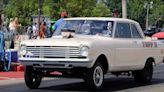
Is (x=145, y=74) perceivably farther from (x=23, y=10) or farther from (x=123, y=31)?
(x=23, y=10)

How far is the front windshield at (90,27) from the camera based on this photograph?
13492 millimetres

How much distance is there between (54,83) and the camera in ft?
48.6

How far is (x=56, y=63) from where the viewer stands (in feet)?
39.8

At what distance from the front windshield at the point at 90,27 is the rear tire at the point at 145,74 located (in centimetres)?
194

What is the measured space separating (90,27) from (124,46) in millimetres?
1012

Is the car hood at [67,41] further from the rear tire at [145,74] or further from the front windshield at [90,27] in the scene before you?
the rear tire at [145,74]

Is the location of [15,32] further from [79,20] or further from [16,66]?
[79,20]

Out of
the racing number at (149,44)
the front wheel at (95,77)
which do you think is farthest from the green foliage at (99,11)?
the front wheel at (95,77)

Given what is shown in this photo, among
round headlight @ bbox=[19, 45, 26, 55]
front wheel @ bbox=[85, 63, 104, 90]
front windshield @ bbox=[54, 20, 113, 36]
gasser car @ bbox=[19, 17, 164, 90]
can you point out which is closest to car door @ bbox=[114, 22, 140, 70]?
gasser car @ bbox=[19, 17, 164, 90]

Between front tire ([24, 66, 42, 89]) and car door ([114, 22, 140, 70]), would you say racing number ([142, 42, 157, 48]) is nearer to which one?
car door ([114, 22, 140, 70])

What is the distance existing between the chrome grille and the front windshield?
4.55 feet

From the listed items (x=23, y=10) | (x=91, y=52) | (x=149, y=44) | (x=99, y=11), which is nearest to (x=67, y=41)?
(x=91, y=52)

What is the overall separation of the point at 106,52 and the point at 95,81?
80cm

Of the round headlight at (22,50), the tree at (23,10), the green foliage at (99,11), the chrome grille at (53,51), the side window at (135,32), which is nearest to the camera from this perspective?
the chrome grille at (53,51)
